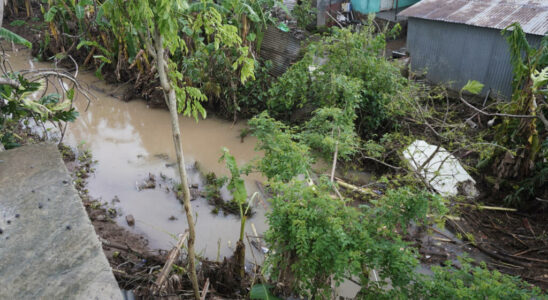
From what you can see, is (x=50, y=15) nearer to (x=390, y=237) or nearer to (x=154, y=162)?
(x=154, y=162)

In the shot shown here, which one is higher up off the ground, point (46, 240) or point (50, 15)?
point (50, 15)

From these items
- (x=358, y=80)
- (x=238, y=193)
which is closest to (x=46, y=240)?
(x=238, y=193)

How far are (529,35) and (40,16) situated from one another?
1274cm

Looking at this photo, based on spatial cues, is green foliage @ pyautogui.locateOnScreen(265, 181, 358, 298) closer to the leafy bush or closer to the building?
the leafy bush

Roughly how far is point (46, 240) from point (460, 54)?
254 inches

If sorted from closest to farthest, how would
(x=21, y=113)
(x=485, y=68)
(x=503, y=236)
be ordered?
(x=21, y=113), (x=503, y=236), (x=485, y=68)

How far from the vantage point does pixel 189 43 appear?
7.47 meters

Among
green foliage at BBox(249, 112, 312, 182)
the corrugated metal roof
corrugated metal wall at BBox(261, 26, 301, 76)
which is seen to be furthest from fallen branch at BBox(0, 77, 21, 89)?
the corrugated metal roof

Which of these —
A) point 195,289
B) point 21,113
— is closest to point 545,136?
point 195,289

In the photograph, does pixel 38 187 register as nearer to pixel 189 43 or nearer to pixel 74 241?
pixel 74 241

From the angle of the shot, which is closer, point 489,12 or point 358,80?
point 358,80

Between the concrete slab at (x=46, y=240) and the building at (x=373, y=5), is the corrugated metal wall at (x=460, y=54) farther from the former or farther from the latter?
the concrete slab at (x=46, y=240)

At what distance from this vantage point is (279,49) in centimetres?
708

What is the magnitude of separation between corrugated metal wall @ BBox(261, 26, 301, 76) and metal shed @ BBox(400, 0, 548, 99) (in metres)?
2.13
